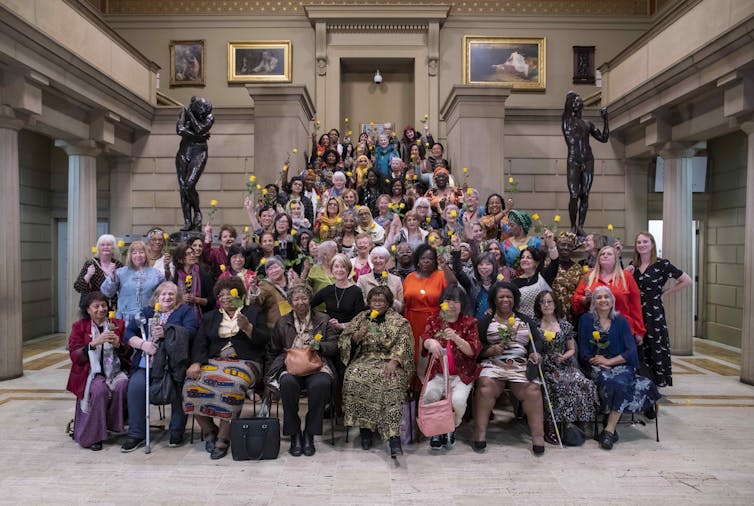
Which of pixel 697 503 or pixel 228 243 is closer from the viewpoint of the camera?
pixel 697 503

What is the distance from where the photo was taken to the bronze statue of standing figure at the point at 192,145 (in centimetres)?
825

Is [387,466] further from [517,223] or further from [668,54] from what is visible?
[668,54]

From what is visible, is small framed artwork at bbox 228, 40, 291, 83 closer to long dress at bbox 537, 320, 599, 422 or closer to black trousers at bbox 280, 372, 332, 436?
black trousers at bbox 280, 372, 332, 436

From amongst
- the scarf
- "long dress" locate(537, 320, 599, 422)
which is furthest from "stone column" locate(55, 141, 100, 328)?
"long dress" locate(537, 320, 599, 422)

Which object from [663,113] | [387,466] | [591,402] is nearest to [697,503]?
[591,402]

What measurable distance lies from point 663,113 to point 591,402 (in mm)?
6439

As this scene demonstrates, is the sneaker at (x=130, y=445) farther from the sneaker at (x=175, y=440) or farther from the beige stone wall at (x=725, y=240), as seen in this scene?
the beige stone wall at (x=725, y=240)

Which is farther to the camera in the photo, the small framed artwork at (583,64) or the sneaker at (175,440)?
the small framed artwork at (583,64)

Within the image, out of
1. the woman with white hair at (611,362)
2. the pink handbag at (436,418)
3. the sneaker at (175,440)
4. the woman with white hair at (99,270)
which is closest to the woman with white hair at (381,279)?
the pink handbag at (436,418)

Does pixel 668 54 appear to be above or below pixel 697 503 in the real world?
above

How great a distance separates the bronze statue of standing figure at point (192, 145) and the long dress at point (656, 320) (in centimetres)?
612

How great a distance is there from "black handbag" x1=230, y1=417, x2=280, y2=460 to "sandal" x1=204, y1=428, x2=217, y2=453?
0.28m

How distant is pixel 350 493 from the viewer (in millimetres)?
3943

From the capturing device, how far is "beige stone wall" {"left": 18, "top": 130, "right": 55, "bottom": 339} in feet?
38.2
